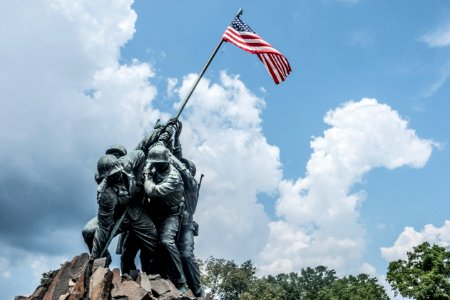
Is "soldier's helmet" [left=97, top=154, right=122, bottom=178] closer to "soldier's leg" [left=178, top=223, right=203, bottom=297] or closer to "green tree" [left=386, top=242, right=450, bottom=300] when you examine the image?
"soldier's leg" [left=178, top=223, right=203, bottom=297]

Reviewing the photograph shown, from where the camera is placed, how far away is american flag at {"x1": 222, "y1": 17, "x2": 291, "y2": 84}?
37.4 ft

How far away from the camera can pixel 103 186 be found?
7797 mm

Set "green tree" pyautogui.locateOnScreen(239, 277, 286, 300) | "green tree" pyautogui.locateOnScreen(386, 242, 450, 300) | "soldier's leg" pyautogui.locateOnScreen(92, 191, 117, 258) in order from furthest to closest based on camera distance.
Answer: "green tree" pyautogui.locateOnScreen(239, 277, 286, 300) → "green tree" pyautogui.locateOnScreen(386, 242, 450, 300) → "soldier's leg" pyautogui.locateOnScreen(92, 191, 117, 258)

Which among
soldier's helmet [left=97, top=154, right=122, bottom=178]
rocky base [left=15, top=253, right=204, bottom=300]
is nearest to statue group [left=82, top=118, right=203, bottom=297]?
soldier's helmet [left=97, top=154, right=122, bottom=178]

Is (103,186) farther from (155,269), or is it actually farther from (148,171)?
(155,269)

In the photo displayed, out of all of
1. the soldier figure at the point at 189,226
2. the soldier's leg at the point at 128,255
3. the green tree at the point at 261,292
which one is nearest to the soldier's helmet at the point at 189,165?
the soldier figure at the point at 189,226

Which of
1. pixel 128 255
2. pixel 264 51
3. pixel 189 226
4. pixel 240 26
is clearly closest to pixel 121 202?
pixel 128 255

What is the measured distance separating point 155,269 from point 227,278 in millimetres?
31584

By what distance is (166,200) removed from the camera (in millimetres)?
8398

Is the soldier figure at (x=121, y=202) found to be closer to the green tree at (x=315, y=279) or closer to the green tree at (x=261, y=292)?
the green tree at (x=261, y=292)

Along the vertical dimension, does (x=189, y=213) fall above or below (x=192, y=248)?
above

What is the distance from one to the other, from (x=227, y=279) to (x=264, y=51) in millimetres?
30644

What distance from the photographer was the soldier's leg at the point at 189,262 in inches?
348

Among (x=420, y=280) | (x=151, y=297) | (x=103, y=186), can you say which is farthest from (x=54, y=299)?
(x=420, y=280)
